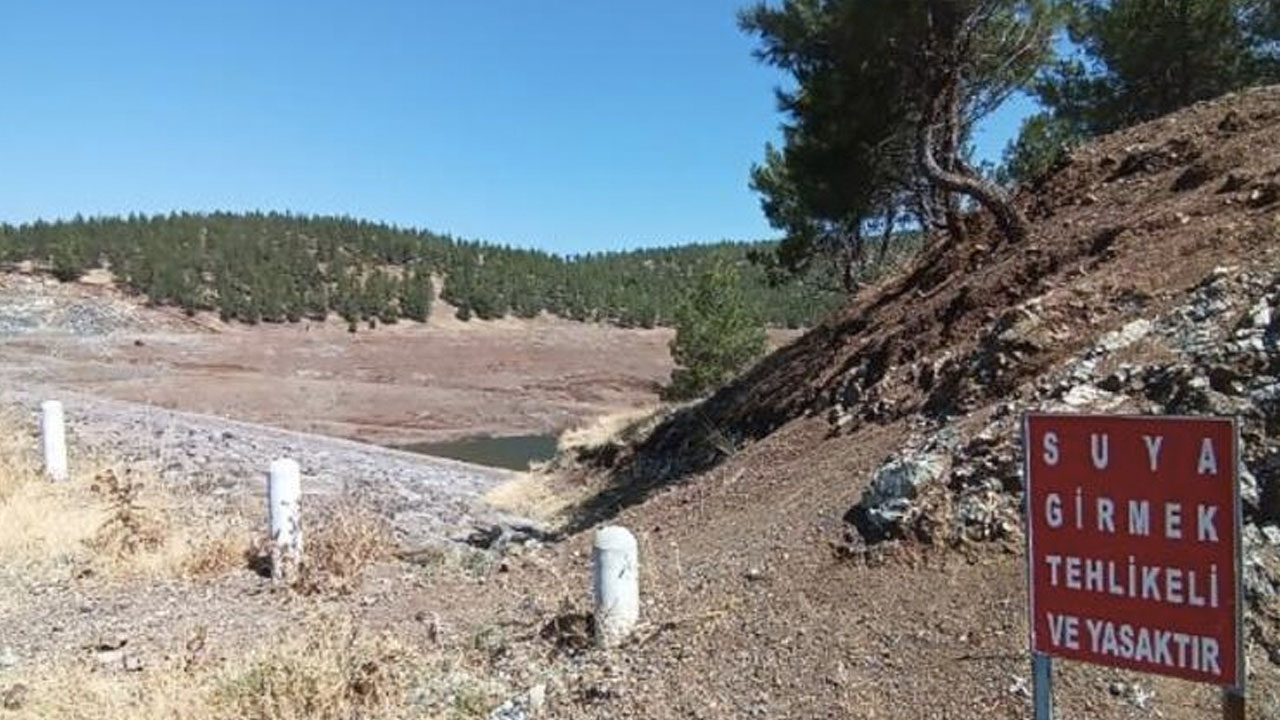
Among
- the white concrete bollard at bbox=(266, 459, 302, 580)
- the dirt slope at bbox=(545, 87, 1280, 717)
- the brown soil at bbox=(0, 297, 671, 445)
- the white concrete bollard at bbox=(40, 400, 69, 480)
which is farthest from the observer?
the brown soil at bbox=(0, 297, 671, 445)

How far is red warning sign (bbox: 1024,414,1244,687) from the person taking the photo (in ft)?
10.1

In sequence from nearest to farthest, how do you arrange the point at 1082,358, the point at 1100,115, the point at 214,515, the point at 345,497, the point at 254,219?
Result: the point at 1082,358 < the point at 214,515 < the point at 345,497 < the point at 1100,115 < the point at 254,219

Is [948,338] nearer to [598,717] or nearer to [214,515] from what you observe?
[598,717]

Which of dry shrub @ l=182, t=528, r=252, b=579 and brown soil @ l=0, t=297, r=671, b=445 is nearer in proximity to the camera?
dry shrub @ l=182, t=528, r=252, b=579

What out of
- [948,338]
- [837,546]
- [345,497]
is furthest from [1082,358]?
[345,497]

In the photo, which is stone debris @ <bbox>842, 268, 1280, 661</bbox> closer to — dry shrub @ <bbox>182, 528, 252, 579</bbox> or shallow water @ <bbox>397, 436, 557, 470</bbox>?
dry shrub @ <bbox>182, 528, 252, 579</bbox>

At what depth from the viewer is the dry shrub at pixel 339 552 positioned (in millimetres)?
7797

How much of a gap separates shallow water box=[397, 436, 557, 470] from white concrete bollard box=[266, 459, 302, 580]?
30.3m

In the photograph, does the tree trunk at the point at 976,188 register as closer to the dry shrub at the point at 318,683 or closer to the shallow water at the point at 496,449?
the dry shrub at the point at 318,683

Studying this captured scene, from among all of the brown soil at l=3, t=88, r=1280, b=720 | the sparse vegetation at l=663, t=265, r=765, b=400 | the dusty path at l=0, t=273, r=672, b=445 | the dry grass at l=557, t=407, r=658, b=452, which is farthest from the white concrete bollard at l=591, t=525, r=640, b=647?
the dusty path at l=0, t=273, r=672, b=445

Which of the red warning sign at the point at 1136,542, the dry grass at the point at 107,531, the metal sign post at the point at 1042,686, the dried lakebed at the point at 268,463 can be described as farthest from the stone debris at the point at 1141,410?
the dried lakebed at the point at 268,463

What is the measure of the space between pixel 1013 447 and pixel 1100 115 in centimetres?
1327

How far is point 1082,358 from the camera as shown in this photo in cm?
631

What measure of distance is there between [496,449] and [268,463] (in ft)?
105
